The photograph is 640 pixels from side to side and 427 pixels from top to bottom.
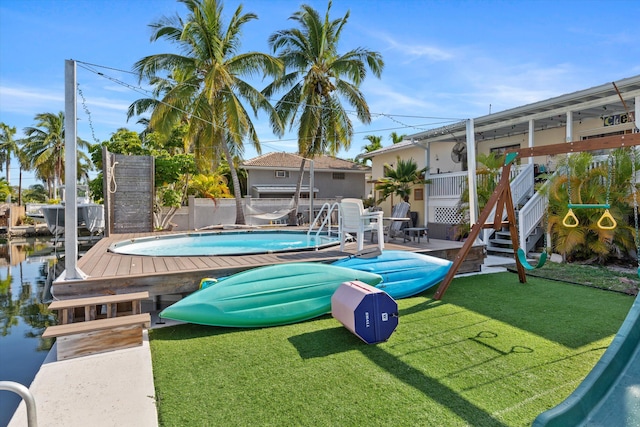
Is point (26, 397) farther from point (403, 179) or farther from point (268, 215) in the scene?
point (268, 215)

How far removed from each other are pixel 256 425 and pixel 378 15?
433 inches

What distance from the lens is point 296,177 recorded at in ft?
87.7

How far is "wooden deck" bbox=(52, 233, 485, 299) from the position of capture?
4.61 meters

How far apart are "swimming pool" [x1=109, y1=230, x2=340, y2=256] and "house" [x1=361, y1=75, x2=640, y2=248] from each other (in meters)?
4.84

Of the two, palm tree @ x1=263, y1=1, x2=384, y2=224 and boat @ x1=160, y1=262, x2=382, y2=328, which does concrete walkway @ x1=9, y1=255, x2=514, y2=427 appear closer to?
boat @ x1=160, y1=262, x2=382, y2=328

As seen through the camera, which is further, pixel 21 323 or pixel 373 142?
pixel 373 142

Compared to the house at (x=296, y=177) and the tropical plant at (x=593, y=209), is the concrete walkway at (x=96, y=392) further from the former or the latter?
the house at (x=296, y=177)

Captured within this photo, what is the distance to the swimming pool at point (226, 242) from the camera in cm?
955

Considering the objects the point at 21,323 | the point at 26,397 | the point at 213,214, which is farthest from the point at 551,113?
the point at 213,214

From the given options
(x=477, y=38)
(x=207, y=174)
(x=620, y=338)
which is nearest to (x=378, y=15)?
(x=477, y=38)

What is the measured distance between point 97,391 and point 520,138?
14733 millimetres

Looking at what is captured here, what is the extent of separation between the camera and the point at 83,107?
7.24 m

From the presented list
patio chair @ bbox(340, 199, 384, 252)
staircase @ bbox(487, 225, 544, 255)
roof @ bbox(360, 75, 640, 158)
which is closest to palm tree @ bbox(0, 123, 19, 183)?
roof @ bbox(360, 75, 640, 158)

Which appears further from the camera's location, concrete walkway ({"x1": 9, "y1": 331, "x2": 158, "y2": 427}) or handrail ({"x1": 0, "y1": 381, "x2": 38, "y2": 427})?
concrete walkway ({"x1": 9, "y1": 331, "x2": 158, "y2": 427})
